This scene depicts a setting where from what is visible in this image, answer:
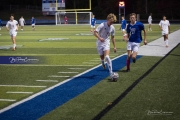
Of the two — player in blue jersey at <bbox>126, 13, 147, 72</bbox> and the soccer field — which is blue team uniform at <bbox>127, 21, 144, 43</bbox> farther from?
the soccer field

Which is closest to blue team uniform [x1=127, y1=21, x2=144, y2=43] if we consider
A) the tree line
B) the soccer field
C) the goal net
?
the soccer field

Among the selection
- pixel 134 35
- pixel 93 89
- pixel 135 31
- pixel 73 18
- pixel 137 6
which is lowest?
pixel 93 89

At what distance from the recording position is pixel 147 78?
1191 cm

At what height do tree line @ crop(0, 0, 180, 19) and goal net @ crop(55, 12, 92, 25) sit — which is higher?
tree line @ crop(0, 0, 180, 19)

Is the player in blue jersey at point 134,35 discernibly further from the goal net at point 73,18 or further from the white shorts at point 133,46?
the goal net at point 73,18

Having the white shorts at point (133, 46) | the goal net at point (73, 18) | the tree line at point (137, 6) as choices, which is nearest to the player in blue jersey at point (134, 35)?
the white shorts at point (133, 46)

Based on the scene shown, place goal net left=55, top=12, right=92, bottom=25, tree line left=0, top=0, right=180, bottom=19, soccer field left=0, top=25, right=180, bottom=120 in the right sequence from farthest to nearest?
tree line left=0, top=0, right=180, bottom=19
goal net left=55, top=12, right=92, bottom=25
soccer field left=0, top=25, right=180, bottom=120

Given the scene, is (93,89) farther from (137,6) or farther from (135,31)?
(137,6)

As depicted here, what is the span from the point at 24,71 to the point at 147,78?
434 centimetres

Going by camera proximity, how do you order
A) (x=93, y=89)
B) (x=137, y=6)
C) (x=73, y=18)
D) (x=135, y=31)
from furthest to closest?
(x=137, y=6)
(x=73, y=18)
(x=135, y=31)
(x=93, y=89)

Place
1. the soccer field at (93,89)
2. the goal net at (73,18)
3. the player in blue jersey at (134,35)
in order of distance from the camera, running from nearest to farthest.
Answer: the soccer field at (93,89) → the player in blue jersey at (134,35) → the goal net at (73,18)

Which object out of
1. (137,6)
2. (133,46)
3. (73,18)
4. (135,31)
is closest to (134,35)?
(135,31)

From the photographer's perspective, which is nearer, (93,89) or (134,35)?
(93,89)

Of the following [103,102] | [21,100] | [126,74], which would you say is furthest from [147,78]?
[21,100]
